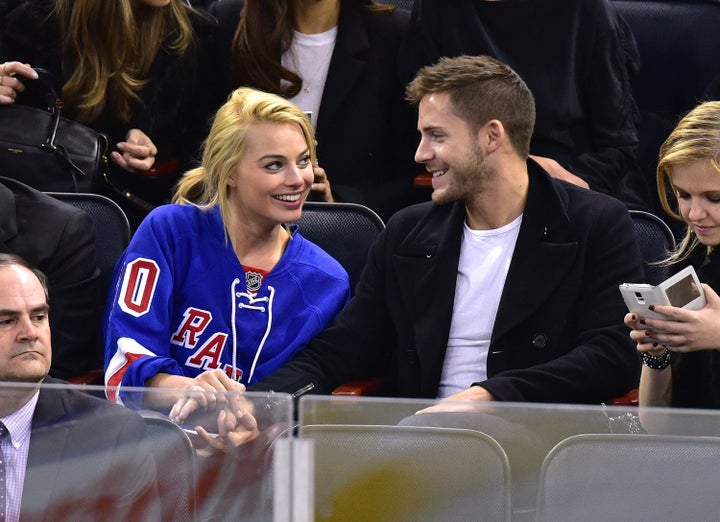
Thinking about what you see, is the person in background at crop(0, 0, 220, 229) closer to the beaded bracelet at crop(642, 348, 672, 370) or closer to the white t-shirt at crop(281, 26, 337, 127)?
the white t-shirt at crop(281, 26, 337, 127)

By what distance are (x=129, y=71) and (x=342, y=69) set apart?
23.5 inches

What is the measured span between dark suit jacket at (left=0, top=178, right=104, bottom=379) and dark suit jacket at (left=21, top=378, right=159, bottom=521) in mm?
1249

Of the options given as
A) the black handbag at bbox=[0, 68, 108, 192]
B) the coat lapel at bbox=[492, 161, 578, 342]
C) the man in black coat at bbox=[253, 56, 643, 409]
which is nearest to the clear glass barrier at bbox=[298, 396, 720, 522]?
the man in black coat at bbox=[253, 56, 643, 409]

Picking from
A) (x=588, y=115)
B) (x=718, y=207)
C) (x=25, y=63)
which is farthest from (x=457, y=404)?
(x=25, y=63)

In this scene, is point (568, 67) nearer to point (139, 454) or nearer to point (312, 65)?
point (312, 65)

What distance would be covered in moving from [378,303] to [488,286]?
10.2 inches

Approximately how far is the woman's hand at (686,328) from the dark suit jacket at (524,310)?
314mm

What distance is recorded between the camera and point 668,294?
2416mm

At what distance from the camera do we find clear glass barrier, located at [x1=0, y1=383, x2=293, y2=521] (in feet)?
5.67

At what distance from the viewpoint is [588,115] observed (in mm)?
3703

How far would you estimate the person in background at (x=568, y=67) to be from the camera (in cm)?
362

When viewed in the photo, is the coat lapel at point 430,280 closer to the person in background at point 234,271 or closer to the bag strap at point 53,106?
the person in background at point 234,271

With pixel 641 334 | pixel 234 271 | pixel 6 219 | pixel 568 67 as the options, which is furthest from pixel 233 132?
pixel 641 334

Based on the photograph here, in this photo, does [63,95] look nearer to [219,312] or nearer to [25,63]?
[25,63]
